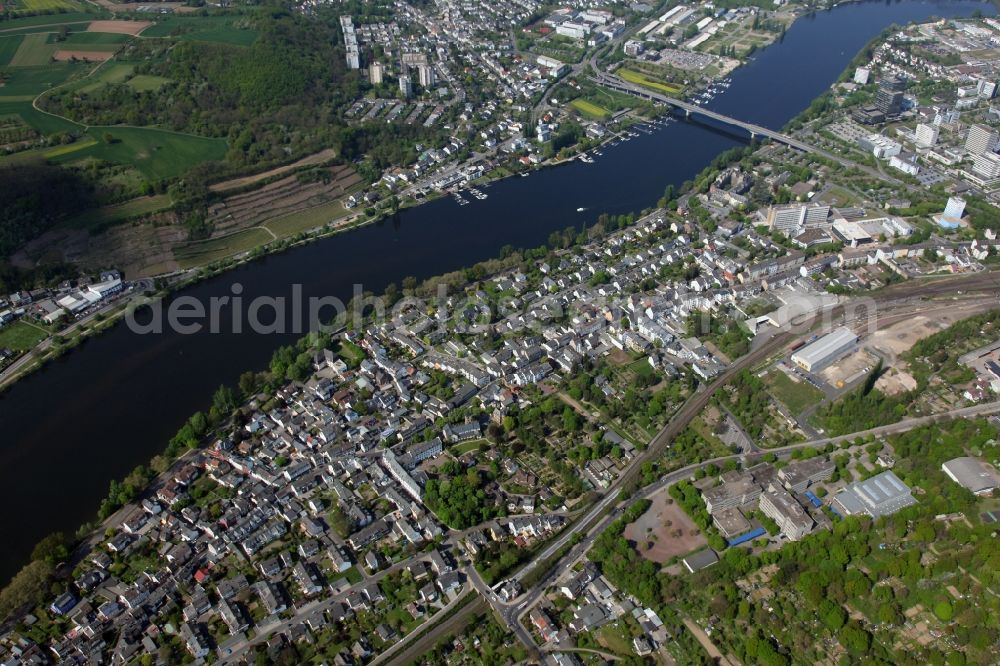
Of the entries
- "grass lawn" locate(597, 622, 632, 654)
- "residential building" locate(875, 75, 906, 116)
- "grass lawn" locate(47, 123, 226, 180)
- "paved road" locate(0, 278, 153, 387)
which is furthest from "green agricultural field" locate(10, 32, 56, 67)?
"residential building" locate(875, 75, 906, 116)

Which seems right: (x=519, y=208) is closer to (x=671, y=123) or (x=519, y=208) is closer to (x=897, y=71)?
(x=671, y=123)

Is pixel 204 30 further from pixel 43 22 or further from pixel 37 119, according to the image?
pixel 37 119

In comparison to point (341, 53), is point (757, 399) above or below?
below

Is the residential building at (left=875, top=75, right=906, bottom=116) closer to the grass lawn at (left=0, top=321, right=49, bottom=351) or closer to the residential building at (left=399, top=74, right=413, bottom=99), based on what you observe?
the residential building at (left=399, top=74, right=413, bottom=99)

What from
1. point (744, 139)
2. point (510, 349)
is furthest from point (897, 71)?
point (510, 349)

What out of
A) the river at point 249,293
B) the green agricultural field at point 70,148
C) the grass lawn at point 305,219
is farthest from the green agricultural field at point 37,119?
the river at point 249,293

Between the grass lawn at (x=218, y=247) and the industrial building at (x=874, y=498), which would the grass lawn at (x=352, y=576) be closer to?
the industrial building at (x=874, y=498)
